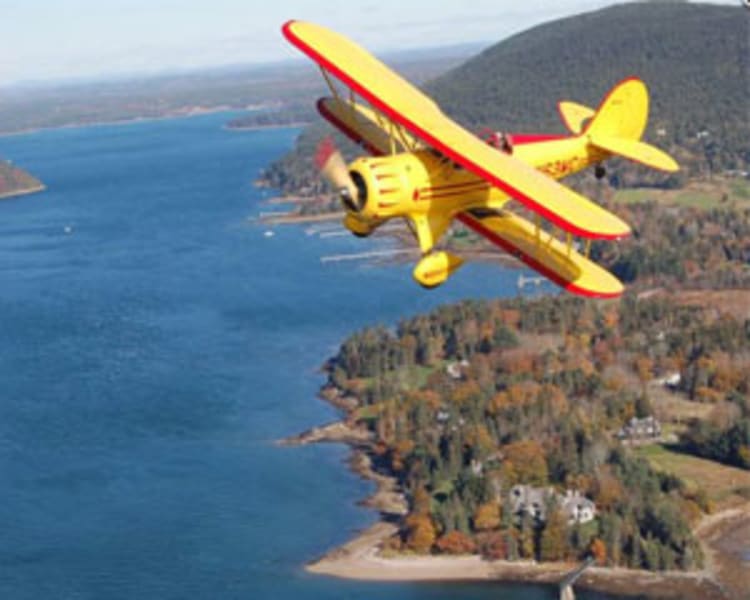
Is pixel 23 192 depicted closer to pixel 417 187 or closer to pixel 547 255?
pixel 547 255

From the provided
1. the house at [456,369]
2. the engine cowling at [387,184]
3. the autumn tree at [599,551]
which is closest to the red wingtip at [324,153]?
the engine cowling at [387,184]

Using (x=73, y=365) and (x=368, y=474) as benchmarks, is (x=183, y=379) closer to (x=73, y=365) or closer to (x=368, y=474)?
(x=73, y=365)

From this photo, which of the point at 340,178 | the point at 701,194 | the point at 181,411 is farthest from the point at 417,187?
the point at 701,194

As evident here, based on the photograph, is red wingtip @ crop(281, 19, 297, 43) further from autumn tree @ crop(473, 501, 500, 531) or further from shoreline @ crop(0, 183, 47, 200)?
shoreline @ crop(0, 183, 47, 200)

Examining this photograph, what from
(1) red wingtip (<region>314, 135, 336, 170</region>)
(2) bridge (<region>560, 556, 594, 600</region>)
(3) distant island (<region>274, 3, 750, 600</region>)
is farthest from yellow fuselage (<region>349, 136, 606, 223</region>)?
(3) distant island (<region>274, 3, 750, 600</region>)

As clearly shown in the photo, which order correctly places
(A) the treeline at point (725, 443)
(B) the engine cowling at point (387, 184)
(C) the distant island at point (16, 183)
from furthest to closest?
(C) the distant island at point (16, 183)
(A) the treeline at point (725, 443)
(B) the engine cowling at point (387, 184)

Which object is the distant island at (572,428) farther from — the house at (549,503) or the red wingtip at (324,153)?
the red wingtip at (324,153)
